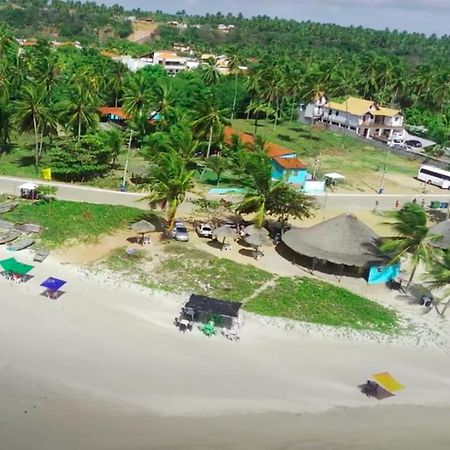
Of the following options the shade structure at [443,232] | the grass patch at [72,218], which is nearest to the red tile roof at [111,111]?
the grass patch at [72,218]

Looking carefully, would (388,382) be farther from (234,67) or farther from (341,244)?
(234,67)

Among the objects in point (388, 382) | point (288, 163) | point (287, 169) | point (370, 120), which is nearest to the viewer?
point (388, 382)

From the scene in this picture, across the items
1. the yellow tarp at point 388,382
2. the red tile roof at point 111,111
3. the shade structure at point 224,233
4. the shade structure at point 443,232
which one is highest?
the shade structure at point 443,232

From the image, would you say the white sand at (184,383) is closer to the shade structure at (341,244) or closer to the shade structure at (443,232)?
the shade structure at (341,244)

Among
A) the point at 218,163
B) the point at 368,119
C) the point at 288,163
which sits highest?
the point at 368,119

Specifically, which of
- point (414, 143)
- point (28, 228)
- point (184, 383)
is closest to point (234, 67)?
point (414, 143)

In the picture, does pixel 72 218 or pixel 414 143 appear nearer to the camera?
pixel 72 218

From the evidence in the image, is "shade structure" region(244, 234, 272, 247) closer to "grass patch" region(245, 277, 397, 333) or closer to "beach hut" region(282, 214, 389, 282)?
"beach hut" region(282, 214, 389, 282)
